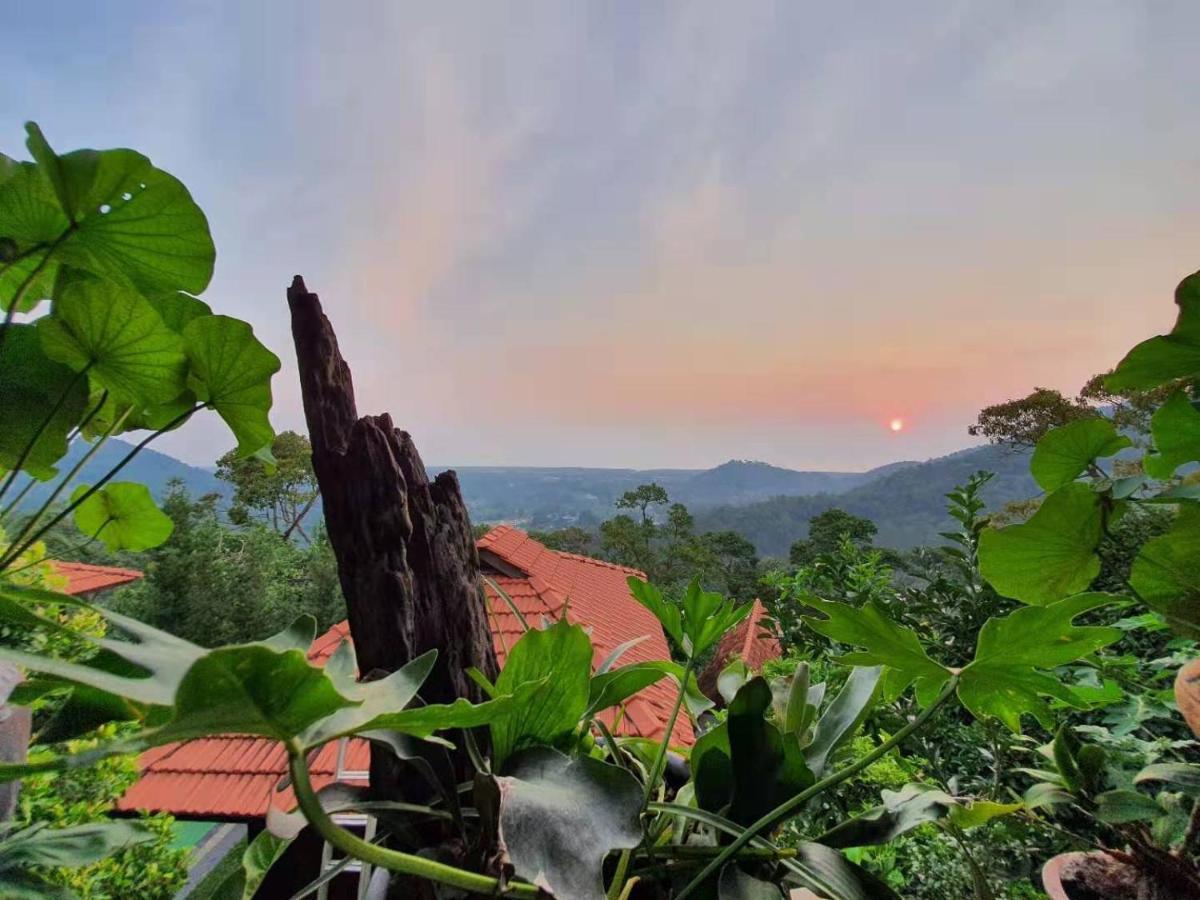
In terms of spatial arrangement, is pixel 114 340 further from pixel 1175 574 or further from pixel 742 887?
pixel 1175 574

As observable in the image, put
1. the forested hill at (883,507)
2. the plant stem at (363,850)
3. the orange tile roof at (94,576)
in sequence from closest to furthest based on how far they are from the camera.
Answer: the plant stem at (363,850) → the orange tile roof at (94,576) → the forested hill at (883,507)

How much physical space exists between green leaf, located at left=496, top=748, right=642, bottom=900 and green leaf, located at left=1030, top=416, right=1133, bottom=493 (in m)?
0.46

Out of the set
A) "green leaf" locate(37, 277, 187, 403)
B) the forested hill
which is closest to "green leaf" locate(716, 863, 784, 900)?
"green leaf" locate(37, 277, 187, 403)

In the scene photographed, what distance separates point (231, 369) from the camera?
40 centimetres

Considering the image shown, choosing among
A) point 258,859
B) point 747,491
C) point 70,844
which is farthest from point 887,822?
point 747,491

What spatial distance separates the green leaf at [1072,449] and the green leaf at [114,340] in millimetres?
678

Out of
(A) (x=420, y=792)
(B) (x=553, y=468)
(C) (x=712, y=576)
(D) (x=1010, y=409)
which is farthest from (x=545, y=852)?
(B) (x=553, y=468)

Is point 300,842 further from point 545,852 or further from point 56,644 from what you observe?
point 56,644

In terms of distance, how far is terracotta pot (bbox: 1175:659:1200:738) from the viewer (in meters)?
0.39

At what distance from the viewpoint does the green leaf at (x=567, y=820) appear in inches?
7.1

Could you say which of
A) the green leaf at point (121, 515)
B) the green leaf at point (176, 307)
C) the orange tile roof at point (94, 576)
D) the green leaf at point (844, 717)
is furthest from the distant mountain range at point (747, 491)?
the green leaf at point (844, 717)

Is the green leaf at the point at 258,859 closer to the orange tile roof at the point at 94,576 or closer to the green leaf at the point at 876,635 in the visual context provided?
the green leaf at the point at 876,635

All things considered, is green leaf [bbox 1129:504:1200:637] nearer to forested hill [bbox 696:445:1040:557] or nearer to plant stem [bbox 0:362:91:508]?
plant stem [bbox 0:362:91:508]

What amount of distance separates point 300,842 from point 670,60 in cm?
201
